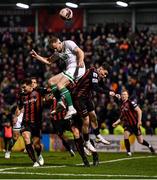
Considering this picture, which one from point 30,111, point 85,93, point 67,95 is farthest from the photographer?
point 30,111

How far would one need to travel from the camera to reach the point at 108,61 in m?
35.0

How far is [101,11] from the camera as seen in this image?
44.6 m

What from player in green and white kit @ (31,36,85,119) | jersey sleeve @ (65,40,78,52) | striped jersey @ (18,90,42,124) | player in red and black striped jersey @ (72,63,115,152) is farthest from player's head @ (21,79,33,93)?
jersey sleeve @ (65,40,78,52)

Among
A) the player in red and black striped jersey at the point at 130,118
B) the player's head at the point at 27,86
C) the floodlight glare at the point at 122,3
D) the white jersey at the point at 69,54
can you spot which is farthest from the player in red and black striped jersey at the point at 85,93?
the floodlight glare at the point at 122,3

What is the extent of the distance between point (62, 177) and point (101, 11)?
32470 millimetres

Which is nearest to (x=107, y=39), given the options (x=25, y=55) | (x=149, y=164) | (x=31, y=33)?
(x=25, y=55)

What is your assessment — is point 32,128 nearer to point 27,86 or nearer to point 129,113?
point 27,86

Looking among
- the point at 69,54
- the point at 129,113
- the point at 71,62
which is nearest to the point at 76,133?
the point at 71,62

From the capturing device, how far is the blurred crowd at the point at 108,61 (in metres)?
31.5

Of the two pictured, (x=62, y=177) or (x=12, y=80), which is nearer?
(x=62, y=177)

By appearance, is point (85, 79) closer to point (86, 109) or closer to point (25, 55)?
point (86, 109)

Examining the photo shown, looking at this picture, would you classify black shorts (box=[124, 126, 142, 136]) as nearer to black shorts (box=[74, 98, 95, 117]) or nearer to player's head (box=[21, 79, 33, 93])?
black shorts (box=[74, 98, 95, 117])

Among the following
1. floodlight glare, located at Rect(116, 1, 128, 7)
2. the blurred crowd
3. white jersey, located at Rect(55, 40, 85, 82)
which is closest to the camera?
white jersey, located at Rect(55, 40, 85, 82)

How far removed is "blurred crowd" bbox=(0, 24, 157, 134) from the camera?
31.5 m
